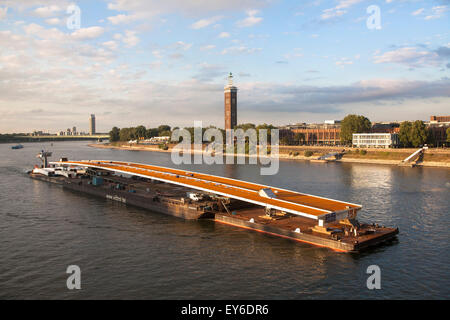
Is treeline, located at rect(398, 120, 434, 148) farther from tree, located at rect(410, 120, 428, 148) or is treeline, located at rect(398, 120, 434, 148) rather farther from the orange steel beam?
the orange steel beam

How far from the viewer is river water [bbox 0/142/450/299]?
32.1m

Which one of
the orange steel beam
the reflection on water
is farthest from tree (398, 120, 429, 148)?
the orange steel beam

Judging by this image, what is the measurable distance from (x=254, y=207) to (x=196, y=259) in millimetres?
22867

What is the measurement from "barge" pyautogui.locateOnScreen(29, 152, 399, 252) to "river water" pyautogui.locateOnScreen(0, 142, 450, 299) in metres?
1.64

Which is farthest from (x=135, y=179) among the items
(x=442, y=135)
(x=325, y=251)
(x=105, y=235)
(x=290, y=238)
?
(x=442, y=135)

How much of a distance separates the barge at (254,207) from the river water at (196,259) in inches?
64.6

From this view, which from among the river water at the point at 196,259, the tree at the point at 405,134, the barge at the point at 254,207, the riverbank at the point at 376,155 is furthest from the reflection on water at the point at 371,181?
the tree at the point at 405,134

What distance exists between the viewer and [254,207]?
60531mm

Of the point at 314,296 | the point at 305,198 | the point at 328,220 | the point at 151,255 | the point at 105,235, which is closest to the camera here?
the point at 314,296

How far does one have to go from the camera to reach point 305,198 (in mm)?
54469

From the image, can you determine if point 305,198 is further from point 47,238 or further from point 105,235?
point 47,238

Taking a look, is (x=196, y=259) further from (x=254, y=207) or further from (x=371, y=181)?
(x=371, y=181)

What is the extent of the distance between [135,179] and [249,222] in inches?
1984

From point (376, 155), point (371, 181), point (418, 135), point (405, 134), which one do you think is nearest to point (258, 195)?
point (371, 181)
